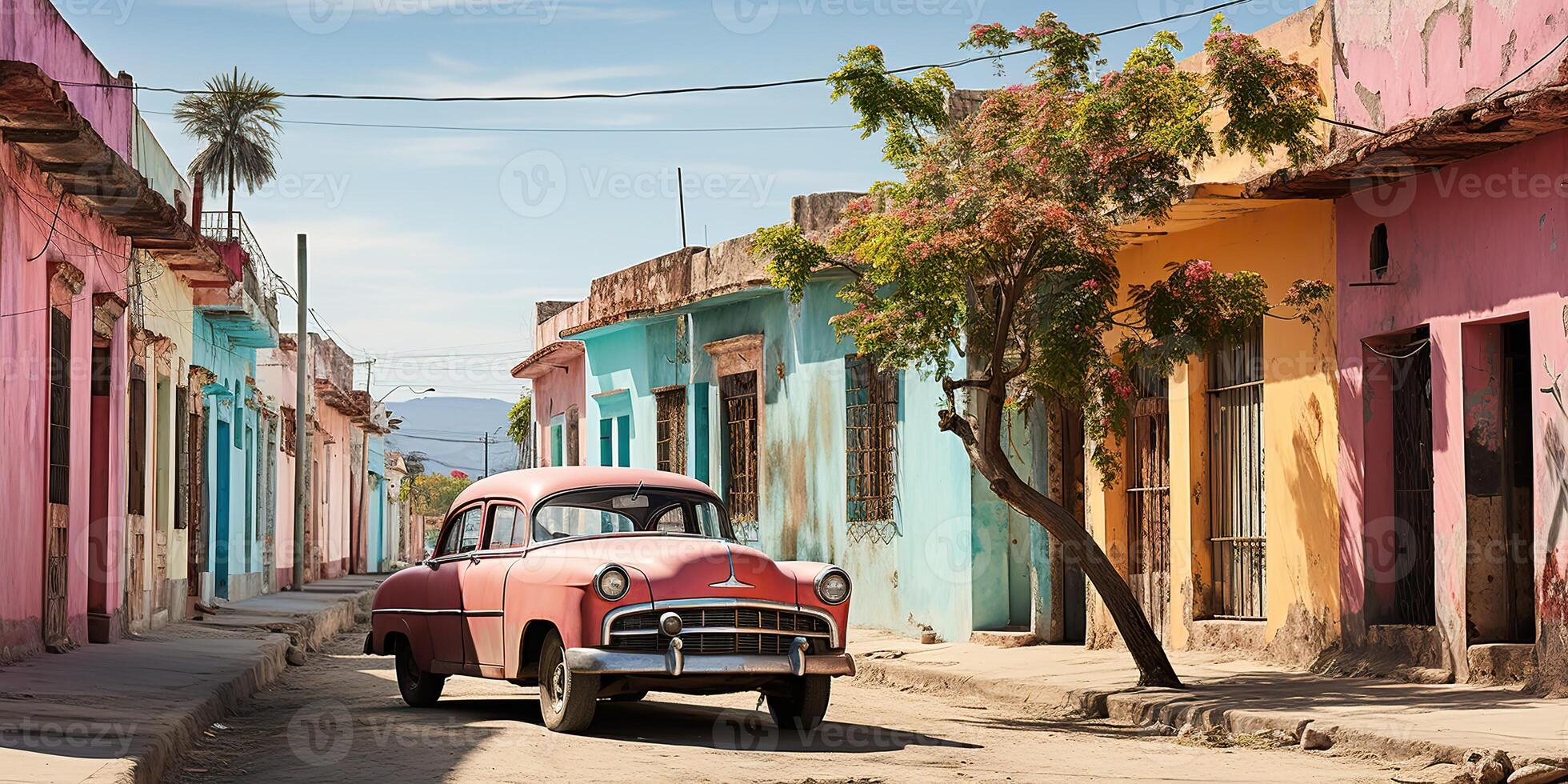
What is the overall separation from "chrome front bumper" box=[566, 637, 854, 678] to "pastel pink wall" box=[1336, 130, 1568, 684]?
15.5 ft

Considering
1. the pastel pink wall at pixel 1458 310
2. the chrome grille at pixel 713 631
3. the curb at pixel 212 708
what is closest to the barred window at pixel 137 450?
the curb at pixel 212 708

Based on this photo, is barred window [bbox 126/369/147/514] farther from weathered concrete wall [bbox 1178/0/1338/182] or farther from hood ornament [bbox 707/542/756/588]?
weathered concrete wall [bbox 1178/0/1338/182]

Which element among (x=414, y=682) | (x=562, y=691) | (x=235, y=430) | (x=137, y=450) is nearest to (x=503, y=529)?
(x=414, y=682)

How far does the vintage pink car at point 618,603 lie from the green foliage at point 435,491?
280ft

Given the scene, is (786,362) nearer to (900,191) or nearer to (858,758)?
(900,191)

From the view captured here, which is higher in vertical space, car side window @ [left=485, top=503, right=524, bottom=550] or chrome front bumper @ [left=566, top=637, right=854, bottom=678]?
car side window @ [left=485, top=503, right=524, bottom=550]

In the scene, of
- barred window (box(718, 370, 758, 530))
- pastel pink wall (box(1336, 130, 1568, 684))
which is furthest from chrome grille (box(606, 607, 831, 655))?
barred window (box(718, 370, 758, 530))

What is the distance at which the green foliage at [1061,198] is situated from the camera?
1117 cm

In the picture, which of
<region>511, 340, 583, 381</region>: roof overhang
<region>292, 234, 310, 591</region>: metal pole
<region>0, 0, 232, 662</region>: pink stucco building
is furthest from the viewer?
<region>292, 234, 310, 591</region>: metal pole

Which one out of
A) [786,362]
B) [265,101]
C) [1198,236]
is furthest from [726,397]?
[265,101]

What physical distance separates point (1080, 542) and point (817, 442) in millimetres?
8155

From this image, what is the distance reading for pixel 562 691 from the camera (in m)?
9.16

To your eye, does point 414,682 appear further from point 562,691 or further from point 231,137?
point 231,137

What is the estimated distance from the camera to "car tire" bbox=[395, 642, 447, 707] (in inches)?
430
